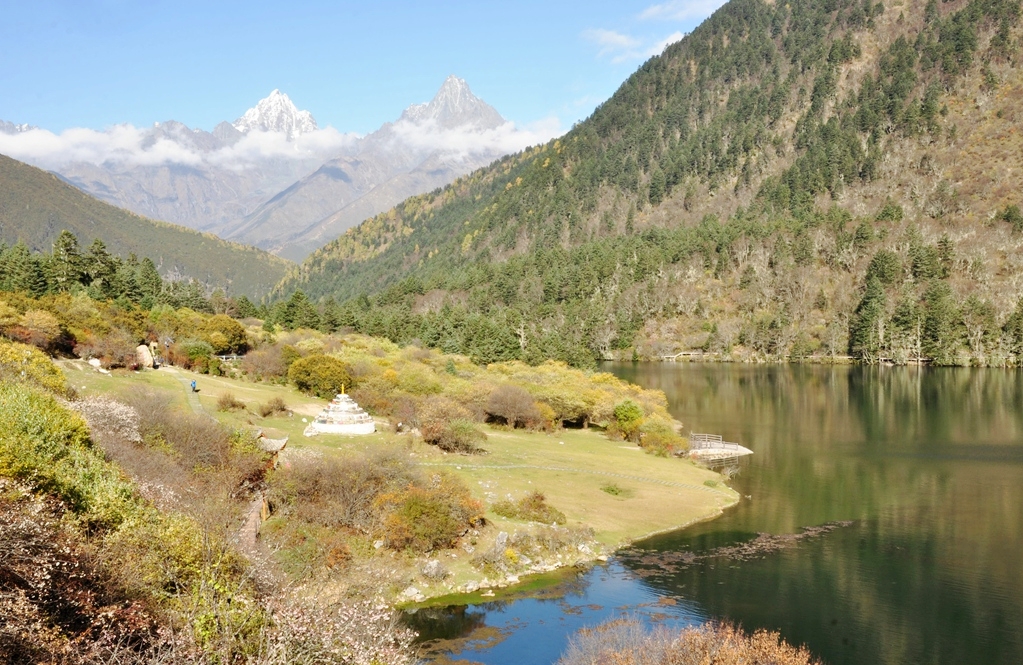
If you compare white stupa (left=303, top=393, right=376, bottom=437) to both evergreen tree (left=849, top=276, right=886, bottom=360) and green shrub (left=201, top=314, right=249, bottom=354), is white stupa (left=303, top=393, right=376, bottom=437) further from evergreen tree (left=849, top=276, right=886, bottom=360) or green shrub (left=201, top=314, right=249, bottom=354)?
evergreen tree (left=849, top=276, right=886, bottom=360)

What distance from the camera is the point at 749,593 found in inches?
1522

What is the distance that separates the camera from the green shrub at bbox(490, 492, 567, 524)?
4706cm

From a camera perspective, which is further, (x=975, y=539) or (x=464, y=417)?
(x=464, y=417)

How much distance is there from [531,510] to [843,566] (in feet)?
59.5

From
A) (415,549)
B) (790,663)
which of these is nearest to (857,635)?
(790,663)

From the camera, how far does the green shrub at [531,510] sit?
154 ft

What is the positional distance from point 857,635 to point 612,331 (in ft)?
542

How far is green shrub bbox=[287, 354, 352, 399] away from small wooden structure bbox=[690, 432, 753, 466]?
35.0 metres

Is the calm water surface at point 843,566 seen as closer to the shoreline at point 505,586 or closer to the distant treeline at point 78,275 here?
the shoreline at point 505,586

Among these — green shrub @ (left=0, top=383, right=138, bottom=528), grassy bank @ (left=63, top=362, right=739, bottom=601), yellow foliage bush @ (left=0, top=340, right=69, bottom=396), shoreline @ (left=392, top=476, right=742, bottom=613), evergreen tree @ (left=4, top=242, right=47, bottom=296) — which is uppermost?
evergreen tree @ (left=4, top=242, right=47, bottom=296)

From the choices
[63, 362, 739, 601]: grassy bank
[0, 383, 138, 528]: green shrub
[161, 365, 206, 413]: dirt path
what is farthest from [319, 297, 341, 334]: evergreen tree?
[0, 383, 138, 528]: green shrub

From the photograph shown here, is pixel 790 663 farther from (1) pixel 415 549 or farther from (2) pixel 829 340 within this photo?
(2) pixel 829 340

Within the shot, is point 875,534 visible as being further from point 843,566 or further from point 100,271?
point 100,271

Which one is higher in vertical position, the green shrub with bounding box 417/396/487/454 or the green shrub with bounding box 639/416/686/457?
the green shrub with bounding box 417/396/487/454
